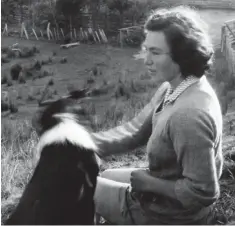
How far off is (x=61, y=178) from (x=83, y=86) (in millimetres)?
417

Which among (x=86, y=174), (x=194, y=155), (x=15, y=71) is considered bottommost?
(x=86, y=174)

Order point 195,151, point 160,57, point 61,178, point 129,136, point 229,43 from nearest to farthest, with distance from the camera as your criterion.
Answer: point 195,151 → point 160,57 → point 61,178 → point 129,136 → point 229,43

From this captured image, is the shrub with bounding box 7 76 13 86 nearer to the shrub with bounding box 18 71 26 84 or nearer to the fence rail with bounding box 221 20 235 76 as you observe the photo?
the shrub with bounding box 18 71 26 84

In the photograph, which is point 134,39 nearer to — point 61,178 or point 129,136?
point 129,136

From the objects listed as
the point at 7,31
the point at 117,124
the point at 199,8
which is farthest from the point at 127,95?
the point at 7,31

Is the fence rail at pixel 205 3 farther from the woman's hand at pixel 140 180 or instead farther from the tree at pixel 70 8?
the woman's hand at pixel 140 180

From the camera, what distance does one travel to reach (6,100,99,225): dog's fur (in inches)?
46.9

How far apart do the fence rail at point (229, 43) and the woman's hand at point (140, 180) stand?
775 mm

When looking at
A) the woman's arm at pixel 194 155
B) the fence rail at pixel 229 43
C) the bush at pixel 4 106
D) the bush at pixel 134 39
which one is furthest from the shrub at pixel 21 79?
the fence rail at pixel 229 43

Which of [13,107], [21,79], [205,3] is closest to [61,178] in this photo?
[13,107]

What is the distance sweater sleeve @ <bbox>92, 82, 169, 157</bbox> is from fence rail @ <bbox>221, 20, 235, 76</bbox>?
46 centimetres

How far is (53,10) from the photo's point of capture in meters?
1.50

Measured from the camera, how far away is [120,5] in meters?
1.52

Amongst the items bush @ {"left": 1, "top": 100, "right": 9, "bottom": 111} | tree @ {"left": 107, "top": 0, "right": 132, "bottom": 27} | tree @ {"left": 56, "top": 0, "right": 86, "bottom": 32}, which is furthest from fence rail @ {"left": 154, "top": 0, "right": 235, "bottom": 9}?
bush @ {"left": 1, "top": 100, "right": 9, "bottom": 111}
